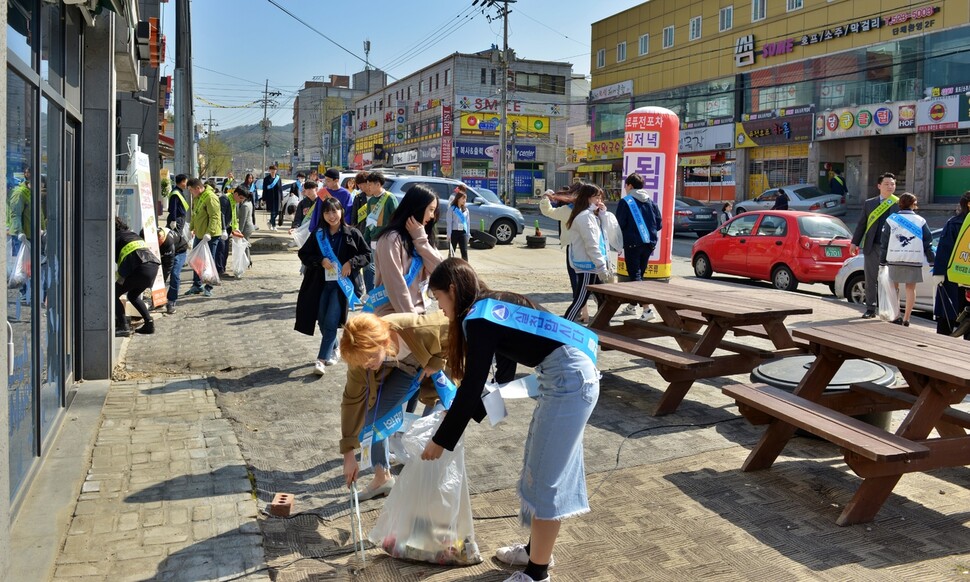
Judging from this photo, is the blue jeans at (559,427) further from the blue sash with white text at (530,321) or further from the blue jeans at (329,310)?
the blue jeans at (329,310)

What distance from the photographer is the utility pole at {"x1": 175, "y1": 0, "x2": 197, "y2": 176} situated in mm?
17750

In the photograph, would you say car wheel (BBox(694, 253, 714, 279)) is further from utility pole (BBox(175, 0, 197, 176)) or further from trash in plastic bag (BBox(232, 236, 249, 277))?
utility pole (BBox(175, 0, 197, 176))

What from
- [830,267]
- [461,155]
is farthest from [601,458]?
[461,155]

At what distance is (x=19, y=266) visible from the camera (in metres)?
4.44

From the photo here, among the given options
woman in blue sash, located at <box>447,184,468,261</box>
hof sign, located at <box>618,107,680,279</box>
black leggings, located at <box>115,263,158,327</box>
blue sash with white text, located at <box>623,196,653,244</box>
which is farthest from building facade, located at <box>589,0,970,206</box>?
black leggings, located at <box>115,263,158,327</box>

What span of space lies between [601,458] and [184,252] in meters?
8.12

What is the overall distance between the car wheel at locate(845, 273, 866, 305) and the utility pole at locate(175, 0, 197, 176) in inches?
503

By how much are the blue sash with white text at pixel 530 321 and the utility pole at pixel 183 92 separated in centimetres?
1579

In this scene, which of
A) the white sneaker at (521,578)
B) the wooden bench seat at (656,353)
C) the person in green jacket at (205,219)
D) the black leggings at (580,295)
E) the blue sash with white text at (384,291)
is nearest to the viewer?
the white sneaker at (521,578)

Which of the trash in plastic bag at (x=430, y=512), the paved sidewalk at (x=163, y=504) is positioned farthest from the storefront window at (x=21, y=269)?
the trash in plastic bag at (x=430, y=512)

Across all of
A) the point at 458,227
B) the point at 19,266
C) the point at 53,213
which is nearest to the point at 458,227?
the point at 458,227

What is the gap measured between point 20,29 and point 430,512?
3.18 m

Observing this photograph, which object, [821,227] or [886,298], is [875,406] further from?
[821,227]

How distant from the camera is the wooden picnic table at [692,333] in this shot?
Answer: 21.2 ft
